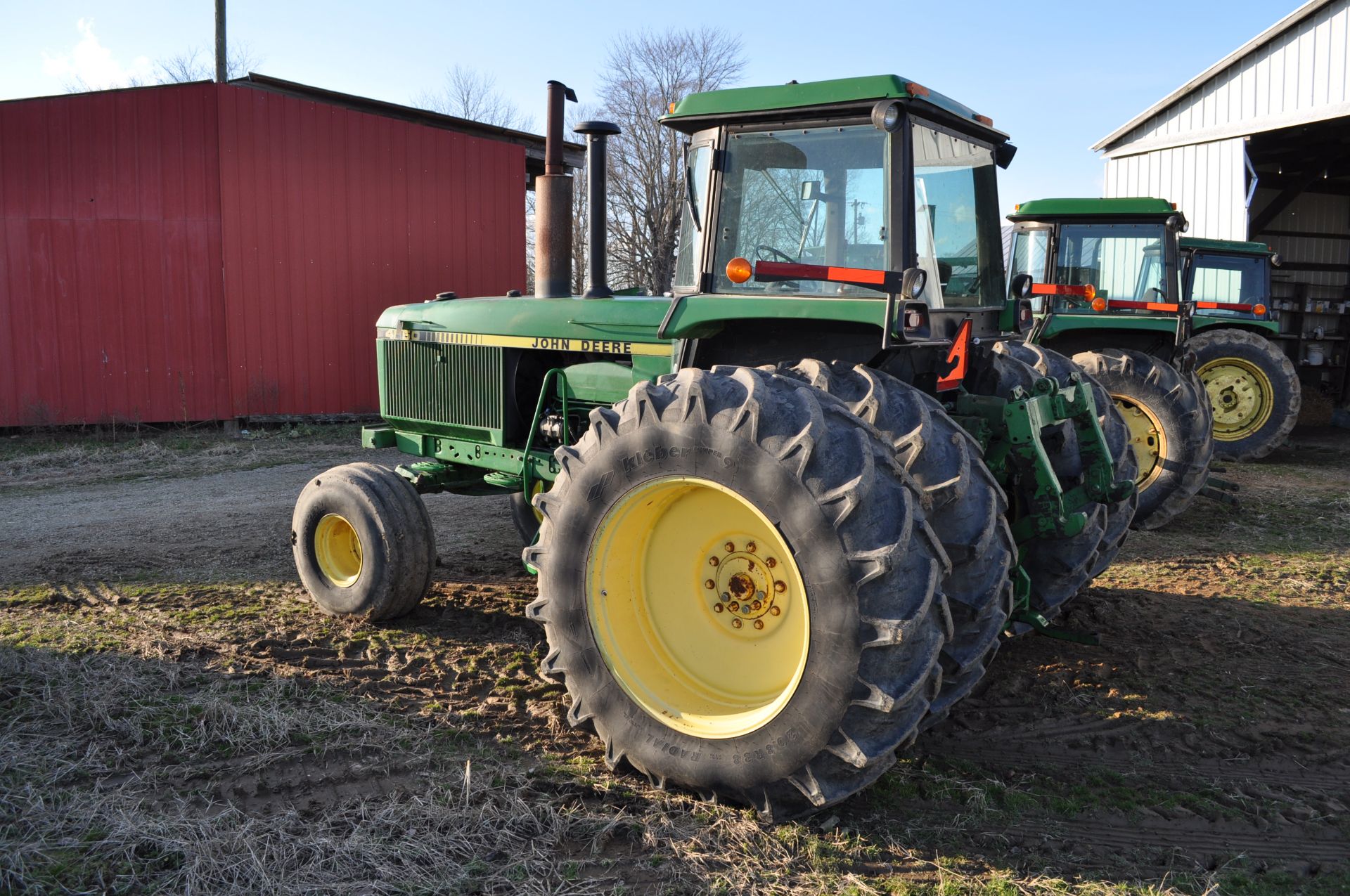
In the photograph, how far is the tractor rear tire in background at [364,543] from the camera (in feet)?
14.8

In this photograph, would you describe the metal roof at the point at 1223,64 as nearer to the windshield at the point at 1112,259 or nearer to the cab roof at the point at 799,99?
the windshield at the point at 1112,259

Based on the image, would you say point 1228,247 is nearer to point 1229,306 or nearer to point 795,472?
point 1229,306

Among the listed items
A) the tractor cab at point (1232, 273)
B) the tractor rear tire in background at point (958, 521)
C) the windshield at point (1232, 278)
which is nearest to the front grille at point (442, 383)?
the tractor rear tire in background at point (958, 521)

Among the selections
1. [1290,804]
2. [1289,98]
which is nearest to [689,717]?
[1290,804]

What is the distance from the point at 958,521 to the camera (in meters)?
2.91

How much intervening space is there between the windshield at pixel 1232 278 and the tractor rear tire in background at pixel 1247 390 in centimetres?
138

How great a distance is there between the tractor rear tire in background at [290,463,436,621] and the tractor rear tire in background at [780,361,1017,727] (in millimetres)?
2302

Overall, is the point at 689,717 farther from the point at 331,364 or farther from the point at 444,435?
the point at 331,364

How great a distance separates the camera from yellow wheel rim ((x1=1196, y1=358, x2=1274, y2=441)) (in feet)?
33.4

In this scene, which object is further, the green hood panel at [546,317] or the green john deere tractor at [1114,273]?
the green john deere tractor at [1114,273]

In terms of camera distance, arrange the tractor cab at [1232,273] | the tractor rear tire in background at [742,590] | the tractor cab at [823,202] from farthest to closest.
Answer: the tractor cab at [1232,273]
the tractor cab at [823,202]
the tractor rear tire in background at [742,590]

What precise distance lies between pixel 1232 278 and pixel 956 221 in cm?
940

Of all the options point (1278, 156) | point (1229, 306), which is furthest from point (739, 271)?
point (1278, 156)

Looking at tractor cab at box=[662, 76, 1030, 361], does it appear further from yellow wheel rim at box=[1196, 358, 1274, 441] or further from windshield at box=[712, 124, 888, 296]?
yellow wheel rim at box=[1196, 358, 1274, 441]
